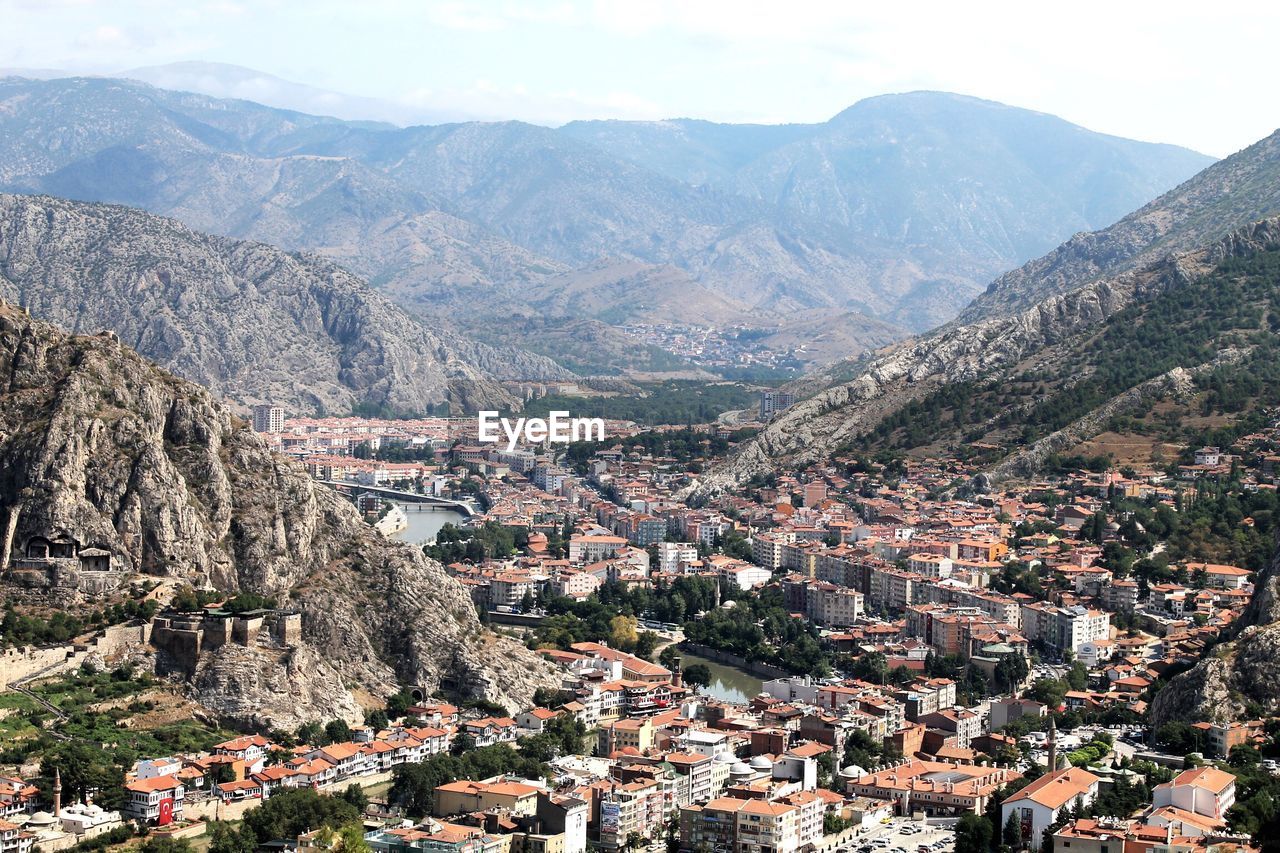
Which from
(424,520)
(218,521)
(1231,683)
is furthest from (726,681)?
(424,520)

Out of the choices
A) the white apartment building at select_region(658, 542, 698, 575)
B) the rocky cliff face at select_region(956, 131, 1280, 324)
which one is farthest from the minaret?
the rocky cliff face at select_region(956, 131, 1280, 324)

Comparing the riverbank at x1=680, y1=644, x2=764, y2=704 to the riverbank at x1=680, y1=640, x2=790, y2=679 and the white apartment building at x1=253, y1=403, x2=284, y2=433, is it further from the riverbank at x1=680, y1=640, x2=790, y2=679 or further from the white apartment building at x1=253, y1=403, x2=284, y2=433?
the white apartment building at x1=253, y1=403, x2=284, y2=433

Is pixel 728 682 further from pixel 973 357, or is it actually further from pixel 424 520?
pixel 973 357

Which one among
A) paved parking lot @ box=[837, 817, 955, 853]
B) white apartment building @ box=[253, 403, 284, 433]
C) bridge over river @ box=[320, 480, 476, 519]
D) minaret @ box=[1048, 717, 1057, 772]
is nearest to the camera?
paved parking lot @ box=[837, 817, 955, 853]

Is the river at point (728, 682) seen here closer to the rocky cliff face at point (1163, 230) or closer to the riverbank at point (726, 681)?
the riverbank at point (726, 681)

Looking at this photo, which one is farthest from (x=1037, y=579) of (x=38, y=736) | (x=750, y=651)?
(x=38, y=736)

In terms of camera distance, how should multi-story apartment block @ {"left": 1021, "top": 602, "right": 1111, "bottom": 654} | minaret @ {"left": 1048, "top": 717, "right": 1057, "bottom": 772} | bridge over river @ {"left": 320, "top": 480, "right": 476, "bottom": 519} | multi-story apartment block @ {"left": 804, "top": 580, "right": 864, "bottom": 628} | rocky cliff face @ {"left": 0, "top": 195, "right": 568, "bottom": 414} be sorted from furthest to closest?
1. rocky cliff face @ {"left": 0, "top": 195, "right": 568, "bottom": 414}
2. bridge over river @ {"left": 320, "top": 480, "right": 476, "bottom": 519}
3. multi-story apartment block @ {"left": 804, "top": 580, "right": 864, "bottom": 628}
4. multi-story apartment block @ {"left": 1021, "top": 602, "right": 1111, "bottom": 654}
5. minaret @ {"left": 1048, "top": 717, "right": 1057, "bottom": 772}
